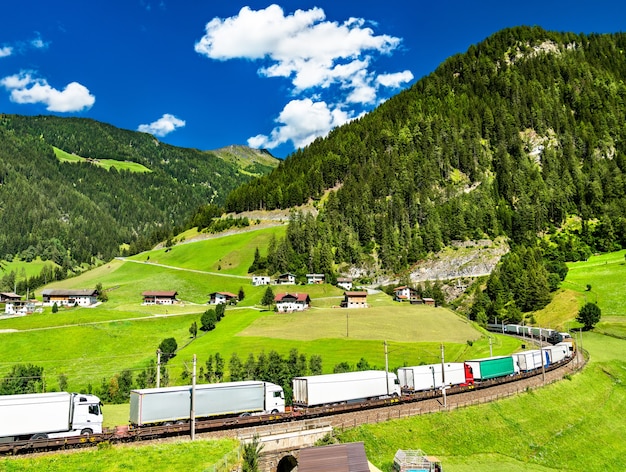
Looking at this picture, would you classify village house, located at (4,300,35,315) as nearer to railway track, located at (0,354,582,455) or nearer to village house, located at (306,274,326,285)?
village house, located at (306,274,326,285)

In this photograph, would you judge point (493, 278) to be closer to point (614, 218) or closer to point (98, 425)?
→ point (614, 218)

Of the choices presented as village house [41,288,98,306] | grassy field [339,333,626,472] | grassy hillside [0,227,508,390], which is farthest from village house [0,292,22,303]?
grassy field [339,333,626,472]

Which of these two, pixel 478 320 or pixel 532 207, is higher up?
pixel 532 207

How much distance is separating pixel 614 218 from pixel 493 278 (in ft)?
207

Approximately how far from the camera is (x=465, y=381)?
201 ft

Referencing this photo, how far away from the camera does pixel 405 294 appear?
511 ft

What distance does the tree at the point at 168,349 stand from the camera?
312 feet

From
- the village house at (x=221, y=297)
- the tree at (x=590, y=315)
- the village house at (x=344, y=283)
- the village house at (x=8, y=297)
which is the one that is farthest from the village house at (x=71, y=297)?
the tree at (x=590, y=315)

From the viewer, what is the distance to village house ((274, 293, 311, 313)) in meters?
134

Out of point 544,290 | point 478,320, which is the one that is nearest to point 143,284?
point 478,320

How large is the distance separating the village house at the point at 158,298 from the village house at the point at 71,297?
54.9ft

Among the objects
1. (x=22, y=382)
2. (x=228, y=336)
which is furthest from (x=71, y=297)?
(x=22, y=382)

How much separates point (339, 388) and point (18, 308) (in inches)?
5343

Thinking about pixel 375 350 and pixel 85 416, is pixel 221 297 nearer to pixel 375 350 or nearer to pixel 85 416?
pixel 375 350
